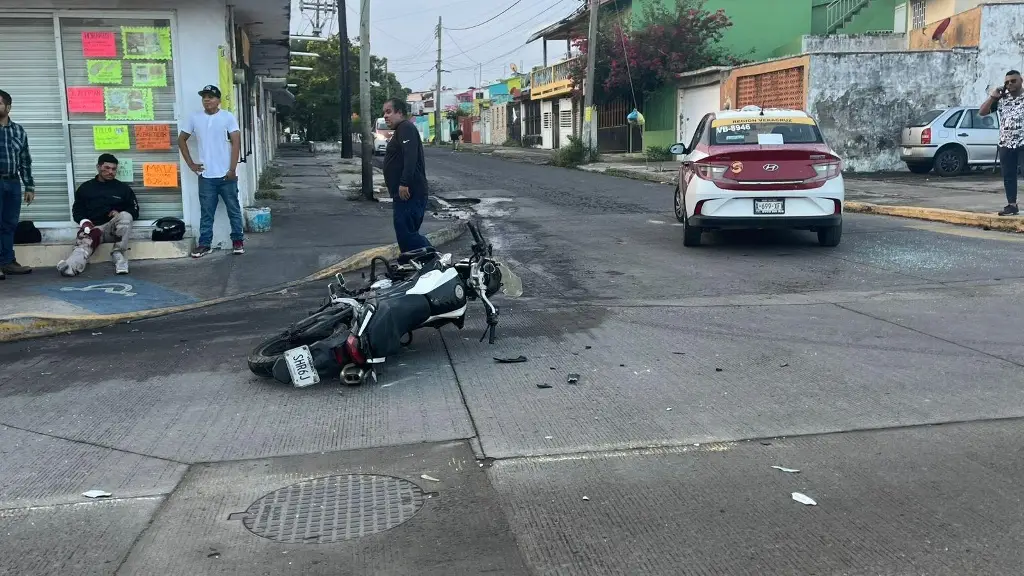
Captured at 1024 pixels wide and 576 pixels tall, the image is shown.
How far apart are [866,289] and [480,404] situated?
469 centimetres

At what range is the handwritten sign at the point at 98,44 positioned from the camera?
33.4 ft

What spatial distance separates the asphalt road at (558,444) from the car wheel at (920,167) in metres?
14.4

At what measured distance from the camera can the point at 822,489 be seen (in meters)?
3.93

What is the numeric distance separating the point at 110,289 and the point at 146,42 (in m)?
3.29

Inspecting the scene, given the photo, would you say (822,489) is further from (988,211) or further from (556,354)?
(988,211)

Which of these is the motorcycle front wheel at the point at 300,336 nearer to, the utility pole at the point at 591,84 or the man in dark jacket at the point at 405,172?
the man in dark jacket at the point at 405,172

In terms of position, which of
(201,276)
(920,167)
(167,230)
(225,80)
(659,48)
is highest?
(659,48)

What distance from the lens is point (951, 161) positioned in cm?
2095

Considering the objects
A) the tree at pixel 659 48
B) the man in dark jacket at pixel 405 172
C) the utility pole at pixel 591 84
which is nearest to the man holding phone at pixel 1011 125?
the man in dark jacket at pixel 405 172

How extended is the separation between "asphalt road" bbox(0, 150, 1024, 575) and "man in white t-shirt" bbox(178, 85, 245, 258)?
240 centimetres

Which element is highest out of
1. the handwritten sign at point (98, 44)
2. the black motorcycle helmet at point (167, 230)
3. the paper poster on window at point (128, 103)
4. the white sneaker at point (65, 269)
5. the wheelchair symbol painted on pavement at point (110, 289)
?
the handwritten sign at point (98, 44)

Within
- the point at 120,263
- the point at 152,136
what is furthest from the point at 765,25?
the point at 120,263

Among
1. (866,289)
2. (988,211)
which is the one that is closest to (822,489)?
(866,289)

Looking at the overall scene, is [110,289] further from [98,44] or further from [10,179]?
[98,44]
